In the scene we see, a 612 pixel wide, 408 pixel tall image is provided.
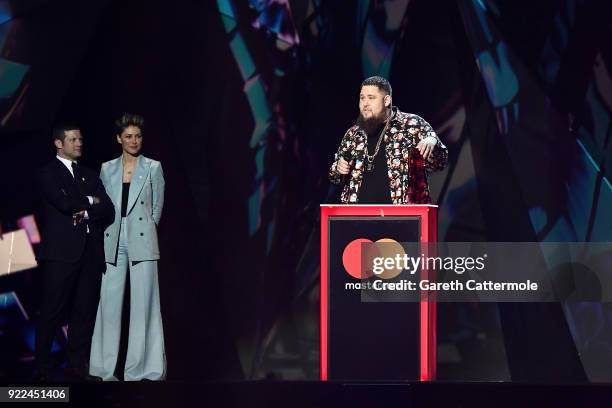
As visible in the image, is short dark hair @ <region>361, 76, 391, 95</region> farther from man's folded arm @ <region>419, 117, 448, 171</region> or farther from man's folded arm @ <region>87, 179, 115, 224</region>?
man's folded arm @ <region>87, 179, 115, 224</region>

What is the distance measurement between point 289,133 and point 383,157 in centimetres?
137

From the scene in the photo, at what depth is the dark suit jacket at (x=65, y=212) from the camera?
6512mm

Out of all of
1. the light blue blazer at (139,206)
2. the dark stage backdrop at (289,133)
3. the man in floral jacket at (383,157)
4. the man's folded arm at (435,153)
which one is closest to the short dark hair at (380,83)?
the man in floral jacket at (383,157)

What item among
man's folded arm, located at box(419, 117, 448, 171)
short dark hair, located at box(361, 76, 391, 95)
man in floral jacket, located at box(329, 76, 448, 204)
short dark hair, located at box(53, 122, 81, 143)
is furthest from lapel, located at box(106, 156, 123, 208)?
man's folded arm, located at box(419, 117, 448, 171)

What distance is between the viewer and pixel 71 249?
6.53 m

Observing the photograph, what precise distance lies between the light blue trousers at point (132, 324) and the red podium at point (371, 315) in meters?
1.26

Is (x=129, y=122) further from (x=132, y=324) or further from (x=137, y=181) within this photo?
(x=132, y=324)

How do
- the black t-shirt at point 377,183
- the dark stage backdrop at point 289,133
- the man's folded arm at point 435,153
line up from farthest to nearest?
the dark stage backdrop at point 289,133 < the black t-shirt at point 377,183 < the man's folded arm at point 435,153

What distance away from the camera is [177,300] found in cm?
743

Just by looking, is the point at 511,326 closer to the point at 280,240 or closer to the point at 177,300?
the point at 280,240

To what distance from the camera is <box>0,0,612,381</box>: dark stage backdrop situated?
718cm

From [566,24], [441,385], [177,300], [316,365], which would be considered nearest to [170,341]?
[177,300]

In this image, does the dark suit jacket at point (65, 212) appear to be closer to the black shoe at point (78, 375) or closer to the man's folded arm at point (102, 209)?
the man's folded arm at point (102, 209)

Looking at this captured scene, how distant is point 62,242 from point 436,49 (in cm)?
261
